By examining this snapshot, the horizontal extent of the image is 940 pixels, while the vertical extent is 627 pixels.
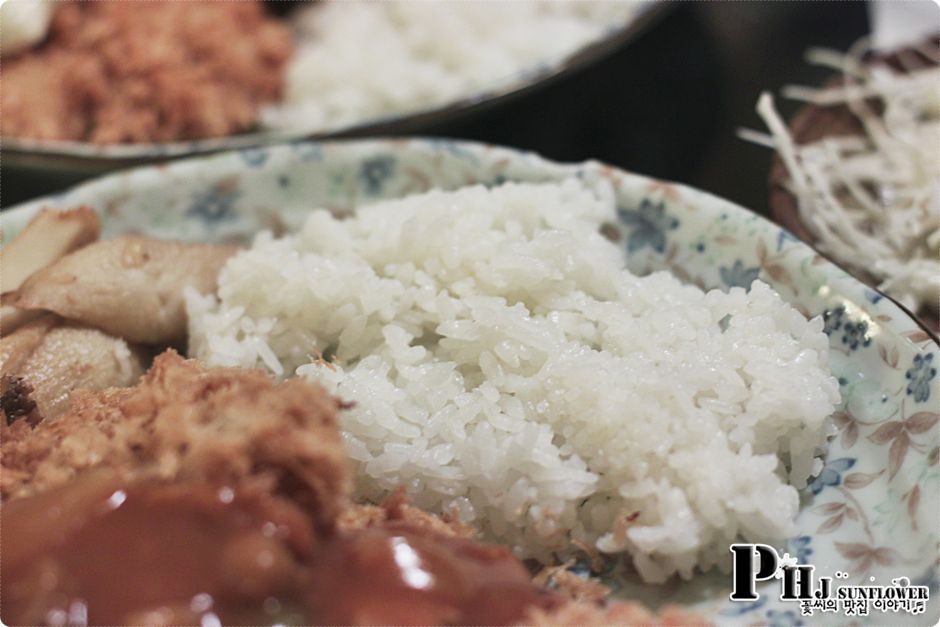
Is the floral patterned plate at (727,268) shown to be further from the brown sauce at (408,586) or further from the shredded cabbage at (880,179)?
the shredded cabbage at (880,179)

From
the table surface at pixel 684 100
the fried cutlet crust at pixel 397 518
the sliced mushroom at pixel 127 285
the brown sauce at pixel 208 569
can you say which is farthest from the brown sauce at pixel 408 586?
the table surface at pixel 684 100

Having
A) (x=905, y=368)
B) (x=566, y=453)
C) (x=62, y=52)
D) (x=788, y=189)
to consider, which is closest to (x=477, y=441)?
(x=566, y=453)

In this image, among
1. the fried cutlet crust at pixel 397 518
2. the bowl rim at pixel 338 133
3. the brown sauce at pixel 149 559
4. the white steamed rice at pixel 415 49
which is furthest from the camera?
the white steamed rice at pixel 415 49

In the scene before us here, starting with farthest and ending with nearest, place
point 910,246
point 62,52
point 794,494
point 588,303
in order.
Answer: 1. point 62,52
2. point 910,246
3. point 588,303
4. point 794,494

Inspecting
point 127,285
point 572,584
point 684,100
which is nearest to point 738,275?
point 572,584

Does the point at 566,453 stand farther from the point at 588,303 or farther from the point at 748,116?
the point at 748,116
